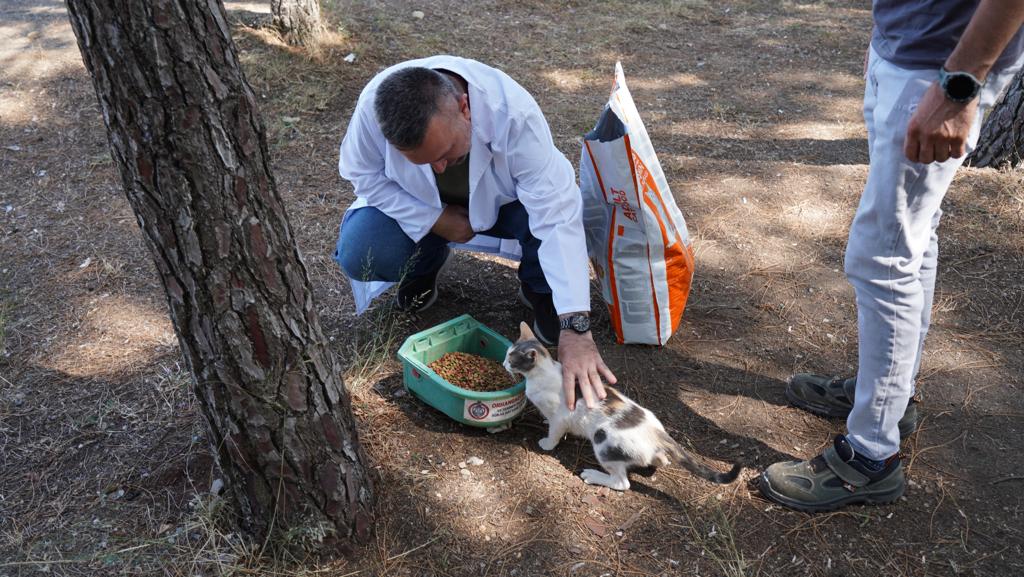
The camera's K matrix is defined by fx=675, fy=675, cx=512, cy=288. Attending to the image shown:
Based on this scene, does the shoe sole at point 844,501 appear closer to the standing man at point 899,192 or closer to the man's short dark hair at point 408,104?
the standing man at point 899,192

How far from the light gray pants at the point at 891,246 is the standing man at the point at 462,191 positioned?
76 centimetres

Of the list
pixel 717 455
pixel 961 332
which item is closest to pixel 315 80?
pixel 717 455

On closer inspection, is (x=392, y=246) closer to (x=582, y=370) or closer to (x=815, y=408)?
(x=582, y=370)

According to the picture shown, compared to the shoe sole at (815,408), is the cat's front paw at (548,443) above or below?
below

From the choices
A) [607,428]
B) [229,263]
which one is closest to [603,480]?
[607,428]

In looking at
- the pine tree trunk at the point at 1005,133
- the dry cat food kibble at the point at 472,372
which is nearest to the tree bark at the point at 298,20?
the dry cat food kibble at the point at 472,372

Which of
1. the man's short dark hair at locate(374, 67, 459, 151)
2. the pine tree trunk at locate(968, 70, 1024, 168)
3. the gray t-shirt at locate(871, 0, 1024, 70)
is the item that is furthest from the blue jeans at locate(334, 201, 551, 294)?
the pine tree trunk at locate(968, 70, 1024, 168)

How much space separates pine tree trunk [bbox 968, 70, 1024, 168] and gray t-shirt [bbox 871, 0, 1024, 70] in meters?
2.81

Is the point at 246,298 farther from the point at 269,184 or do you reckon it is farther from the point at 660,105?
the point at 660,105

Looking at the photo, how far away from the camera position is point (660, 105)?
209 inches

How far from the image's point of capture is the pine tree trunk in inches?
152

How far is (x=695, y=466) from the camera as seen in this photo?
2.11 m

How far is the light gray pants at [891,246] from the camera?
1676 mm

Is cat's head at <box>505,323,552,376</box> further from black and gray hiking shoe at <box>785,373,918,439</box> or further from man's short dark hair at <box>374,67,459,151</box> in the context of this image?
black and gray hiking shoe at <box>785,373,918,439</box>
